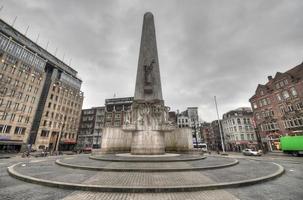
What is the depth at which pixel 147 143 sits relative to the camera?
52.0ft

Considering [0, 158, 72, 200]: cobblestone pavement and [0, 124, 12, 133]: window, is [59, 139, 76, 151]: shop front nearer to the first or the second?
[0, 124, 12, 133]: window

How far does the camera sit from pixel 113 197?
530cm

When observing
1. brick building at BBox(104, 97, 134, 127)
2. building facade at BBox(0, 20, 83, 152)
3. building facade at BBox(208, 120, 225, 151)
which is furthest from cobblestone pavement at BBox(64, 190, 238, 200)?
building facade at BBox(208, 120, 225, 151)

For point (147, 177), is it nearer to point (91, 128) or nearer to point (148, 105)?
point (148, 105)

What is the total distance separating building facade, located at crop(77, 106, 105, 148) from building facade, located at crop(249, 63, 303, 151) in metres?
59.7

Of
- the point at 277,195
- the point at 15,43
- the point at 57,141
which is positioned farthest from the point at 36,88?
the point at 277,195

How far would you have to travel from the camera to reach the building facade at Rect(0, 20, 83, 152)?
3859 cm

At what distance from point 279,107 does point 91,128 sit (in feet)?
226

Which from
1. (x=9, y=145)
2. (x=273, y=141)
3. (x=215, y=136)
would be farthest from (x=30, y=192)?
(x=215, y=136)

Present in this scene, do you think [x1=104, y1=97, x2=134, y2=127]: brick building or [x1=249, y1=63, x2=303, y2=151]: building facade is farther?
[x1=104, y1=97, x2=134, y2=127]: brick building

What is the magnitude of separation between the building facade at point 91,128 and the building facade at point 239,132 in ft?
180

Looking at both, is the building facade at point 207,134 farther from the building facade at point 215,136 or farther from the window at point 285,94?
the window at point 285,94

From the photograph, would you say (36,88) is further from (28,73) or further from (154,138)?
(154,138)

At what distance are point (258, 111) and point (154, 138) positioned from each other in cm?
4324
